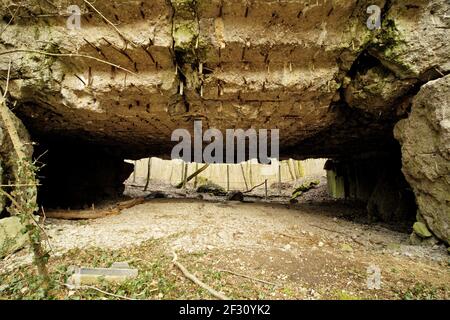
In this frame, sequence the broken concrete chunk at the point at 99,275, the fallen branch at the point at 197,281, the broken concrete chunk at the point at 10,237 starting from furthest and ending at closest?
the broken concrete chunk at the point at 10,237, the broken concrete chunk at the point at 99,275, the fallen branch at the point at 197,281

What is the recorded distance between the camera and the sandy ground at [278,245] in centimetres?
222

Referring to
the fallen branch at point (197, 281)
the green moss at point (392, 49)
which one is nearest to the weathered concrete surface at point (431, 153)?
the green moss at point (392, 49)

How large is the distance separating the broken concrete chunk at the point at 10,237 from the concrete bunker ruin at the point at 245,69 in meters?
0.79

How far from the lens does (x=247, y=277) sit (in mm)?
2137

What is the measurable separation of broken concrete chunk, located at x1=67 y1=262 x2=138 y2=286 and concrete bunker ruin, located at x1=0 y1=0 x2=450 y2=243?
6.97 ft

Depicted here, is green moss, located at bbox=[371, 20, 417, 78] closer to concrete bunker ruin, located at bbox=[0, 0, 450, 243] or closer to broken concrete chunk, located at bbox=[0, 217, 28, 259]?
concrete bunker ruin, located at bbox=[0, 0, 450, 243]

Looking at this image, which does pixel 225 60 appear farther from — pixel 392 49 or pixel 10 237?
pixel 10 237

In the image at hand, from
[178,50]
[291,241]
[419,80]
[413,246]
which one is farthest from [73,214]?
[419,80]

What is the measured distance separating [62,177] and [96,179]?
0.83m

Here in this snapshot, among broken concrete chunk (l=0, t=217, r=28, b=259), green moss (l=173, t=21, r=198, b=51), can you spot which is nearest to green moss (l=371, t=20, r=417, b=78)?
green moss (l=173, t=21, r=198, b=51)

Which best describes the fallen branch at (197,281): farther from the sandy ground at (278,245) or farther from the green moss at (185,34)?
the green moss at (185,34)

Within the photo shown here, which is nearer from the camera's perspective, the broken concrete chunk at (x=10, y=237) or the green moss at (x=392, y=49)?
the broken concrete chunk at (x=10, y=237)
